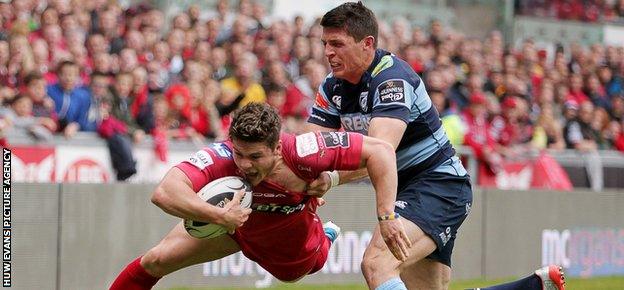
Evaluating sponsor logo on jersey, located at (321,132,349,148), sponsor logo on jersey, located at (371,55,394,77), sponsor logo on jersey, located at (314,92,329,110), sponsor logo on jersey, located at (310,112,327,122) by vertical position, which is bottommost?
sponsor logo on jersey, located at (321,132,349,148)

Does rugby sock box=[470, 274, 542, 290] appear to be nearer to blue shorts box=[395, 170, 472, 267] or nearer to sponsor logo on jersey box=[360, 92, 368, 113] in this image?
blue shorts box=[395, 170, 472, 267]

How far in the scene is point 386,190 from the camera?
280 inches

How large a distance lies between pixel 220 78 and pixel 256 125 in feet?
25.3

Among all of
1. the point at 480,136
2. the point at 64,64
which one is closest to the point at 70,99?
the point at 64,64

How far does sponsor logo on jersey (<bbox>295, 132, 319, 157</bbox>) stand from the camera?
7.17 meters

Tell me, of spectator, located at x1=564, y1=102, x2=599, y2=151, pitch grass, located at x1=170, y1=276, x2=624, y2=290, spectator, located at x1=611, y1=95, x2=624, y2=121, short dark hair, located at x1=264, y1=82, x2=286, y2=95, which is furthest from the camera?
spectator, located at x1=611, y1=95, x2=624, y2=121

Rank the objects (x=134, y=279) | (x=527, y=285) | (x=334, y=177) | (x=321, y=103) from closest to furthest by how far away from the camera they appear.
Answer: (x=334, y=177)
(x=134, y=279)
(x=321, y=103)
(x=527, y=285)

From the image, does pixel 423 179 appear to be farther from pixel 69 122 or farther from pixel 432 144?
pixel 69 122

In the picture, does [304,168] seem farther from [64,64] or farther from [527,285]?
[64,64]

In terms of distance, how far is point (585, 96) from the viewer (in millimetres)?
19203

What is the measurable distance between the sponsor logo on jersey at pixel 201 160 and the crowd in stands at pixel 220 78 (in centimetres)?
453

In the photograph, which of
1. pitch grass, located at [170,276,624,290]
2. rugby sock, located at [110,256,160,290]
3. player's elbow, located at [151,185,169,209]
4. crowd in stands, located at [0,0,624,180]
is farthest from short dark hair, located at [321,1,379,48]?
pitch grass, located at [170,276,624,290]

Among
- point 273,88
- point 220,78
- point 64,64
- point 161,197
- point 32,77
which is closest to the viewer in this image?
point 161,197

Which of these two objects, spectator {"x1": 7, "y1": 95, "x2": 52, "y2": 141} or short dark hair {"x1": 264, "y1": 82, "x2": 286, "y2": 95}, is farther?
short dark hair {"x1": 264, "y1": 82, "x2": 286, "y2": 95}
